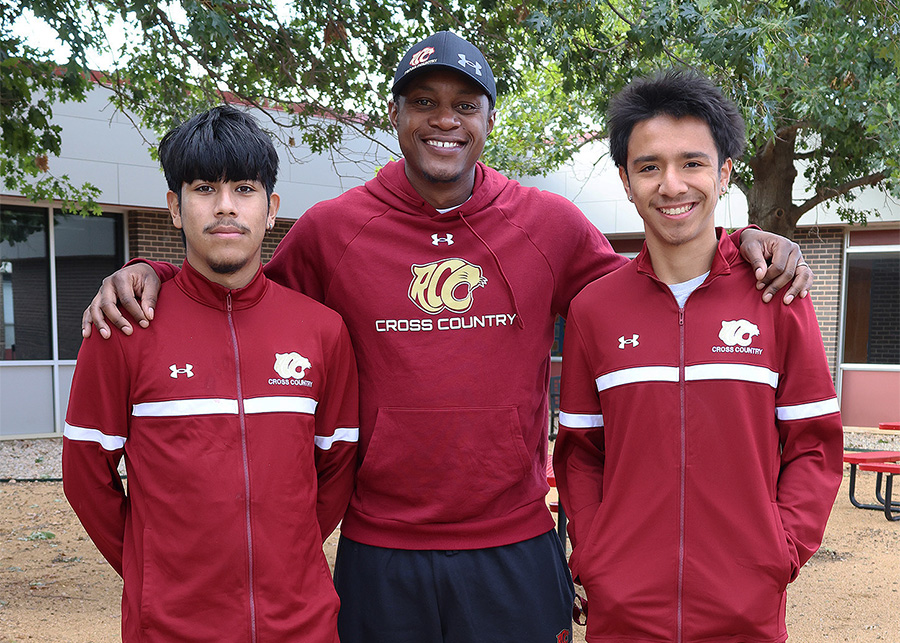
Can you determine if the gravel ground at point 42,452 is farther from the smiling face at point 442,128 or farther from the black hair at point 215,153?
the smiling face at point 442,128

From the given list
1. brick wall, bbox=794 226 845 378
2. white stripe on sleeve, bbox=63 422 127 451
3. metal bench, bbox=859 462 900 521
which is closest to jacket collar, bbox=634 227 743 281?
white stripe on sleeve, bbox=63 422 127 451

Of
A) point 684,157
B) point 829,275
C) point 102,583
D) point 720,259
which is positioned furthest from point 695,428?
point 829,275

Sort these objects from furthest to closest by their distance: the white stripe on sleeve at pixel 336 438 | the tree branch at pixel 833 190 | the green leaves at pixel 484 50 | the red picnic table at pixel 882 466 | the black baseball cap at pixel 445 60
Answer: the tree branch at pixel 833 190, the red picnic table at pixel 882 466, the green leaves at pixel 484 50, the black baseball cap at pixel 445 60, the white stripe on sleeve at pixel 336 438

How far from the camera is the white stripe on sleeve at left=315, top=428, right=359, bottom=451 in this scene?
267cm

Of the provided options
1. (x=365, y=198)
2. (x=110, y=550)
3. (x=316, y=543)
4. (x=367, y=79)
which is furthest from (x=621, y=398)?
(x=367, y=79)

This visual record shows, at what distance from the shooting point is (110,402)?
2.43 m

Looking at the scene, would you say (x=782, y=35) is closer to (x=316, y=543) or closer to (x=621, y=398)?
(x=621, y=398)

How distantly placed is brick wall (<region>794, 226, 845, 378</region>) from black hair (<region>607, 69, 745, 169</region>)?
468 inches

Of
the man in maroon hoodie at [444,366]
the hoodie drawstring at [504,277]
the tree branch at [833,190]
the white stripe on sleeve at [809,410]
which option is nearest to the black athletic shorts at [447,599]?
the man in maroon hoodie at [444,366]

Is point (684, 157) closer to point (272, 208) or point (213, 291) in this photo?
point (272, 208)

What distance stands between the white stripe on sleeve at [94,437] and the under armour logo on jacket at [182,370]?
0.25 meters

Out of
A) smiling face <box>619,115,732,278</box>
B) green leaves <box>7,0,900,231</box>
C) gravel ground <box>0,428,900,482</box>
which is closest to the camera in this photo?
smiling face <box>619,115,732,278</box>

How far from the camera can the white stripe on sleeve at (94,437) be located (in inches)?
96.0

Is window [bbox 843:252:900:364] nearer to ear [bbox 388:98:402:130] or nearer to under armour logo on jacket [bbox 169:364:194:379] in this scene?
ear [bbox 388:98:402:130]
